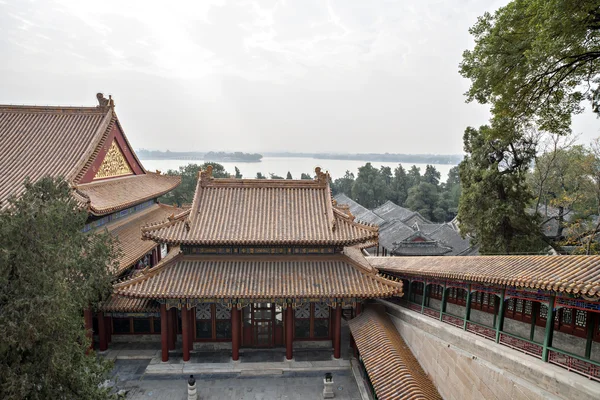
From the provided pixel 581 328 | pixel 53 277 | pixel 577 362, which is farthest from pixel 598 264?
pixel 53 277

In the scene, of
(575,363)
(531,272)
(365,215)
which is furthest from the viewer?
(365,215)

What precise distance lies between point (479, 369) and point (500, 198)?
12878mm

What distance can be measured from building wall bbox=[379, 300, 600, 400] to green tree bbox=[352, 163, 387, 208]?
57780mm

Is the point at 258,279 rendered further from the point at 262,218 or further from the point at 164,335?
the point at 164,335

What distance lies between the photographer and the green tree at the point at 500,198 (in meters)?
19.0

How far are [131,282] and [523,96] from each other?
49.6 ft

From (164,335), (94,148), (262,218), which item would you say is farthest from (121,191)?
(262,218)

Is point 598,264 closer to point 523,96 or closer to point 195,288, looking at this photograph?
point 523,96

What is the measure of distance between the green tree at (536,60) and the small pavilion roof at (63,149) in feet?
48.9

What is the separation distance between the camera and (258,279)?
1315 centimetres

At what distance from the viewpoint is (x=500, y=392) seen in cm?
870

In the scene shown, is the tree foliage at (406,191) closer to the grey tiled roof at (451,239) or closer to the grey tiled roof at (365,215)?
the grey tiled roof at (365,215)

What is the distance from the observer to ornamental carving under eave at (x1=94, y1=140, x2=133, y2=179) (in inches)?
675

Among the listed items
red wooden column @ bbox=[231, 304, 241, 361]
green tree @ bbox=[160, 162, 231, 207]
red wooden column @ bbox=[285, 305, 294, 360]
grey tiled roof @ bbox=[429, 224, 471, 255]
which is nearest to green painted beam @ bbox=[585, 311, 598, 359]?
red wooden column @ bbox=[285, 305, 294, 360]
